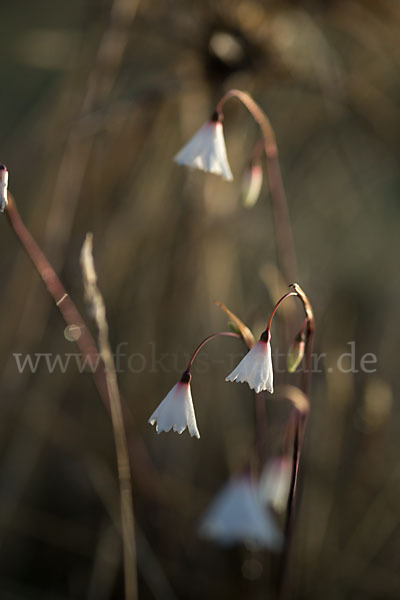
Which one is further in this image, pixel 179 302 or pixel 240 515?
pixel 179 302

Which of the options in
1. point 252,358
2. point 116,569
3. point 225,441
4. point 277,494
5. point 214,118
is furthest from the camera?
point 225,441

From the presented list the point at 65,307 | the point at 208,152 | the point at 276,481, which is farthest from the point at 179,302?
the point at 208,152

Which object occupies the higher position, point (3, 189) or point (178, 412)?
point (3, 189)

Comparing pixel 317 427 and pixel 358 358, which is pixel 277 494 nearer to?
pixel 317 427

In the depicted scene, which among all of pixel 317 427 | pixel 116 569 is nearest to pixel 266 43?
pixel 317 427

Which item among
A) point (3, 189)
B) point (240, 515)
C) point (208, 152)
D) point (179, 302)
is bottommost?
point (240, 515)

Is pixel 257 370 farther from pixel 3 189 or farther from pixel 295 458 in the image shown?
pixel 3 189
